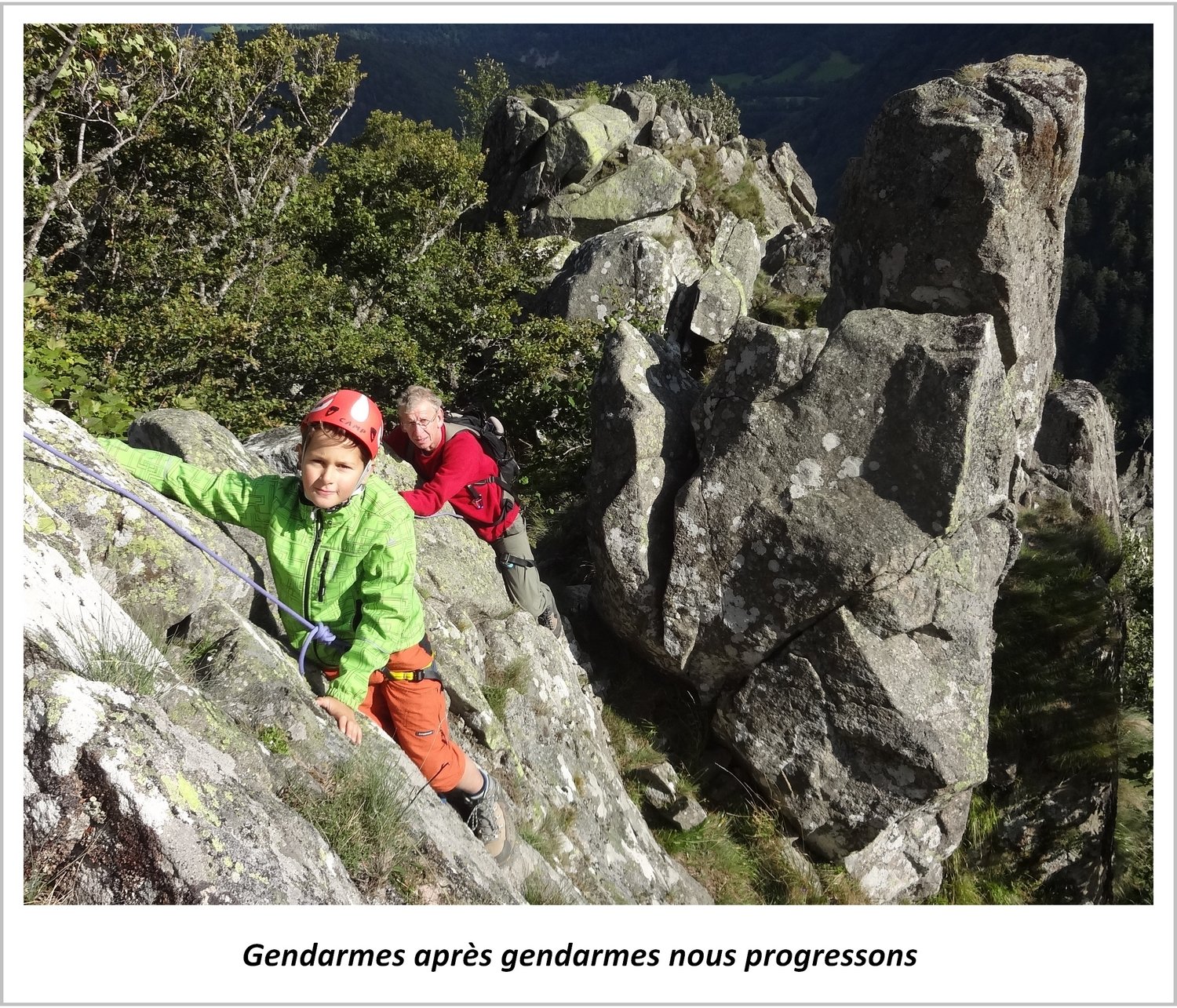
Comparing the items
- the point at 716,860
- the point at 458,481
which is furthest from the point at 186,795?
the point at 716,860

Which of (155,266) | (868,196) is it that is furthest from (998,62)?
(155,266)

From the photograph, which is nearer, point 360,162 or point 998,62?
point 998,62

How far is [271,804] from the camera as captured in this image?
3.62 m

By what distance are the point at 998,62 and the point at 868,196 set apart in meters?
2.39

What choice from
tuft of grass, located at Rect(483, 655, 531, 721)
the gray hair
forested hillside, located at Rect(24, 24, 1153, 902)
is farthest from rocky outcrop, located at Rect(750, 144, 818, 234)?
tuft of grass, located at Rect(483, 655, 531, 721)

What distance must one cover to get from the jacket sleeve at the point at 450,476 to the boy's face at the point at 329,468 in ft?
7.38

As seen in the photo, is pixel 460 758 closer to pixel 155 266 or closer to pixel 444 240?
pixel 155 266

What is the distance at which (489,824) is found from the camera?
17.6ft

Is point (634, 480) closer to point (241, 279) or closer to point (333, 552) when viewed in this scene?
point (333, 552)

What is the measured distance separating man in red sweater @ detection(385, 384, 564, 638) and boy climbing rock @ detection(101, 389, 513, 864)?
1.91 m

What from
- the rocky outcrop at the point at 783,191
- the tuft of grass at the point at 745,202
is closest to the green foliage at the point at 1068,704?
the tuft of grass at the point at 745,202

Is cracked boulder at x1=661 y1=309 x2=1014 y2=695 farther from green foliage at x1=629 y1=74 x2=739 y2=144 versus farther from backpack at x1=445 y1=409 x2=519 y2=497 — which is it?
green foliage at x1=629 y1=74 x2=739 y2=144

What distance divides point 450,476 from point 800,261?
2140cm

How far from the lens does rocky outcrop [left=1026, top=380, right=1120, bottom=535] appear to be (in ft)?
48.1
